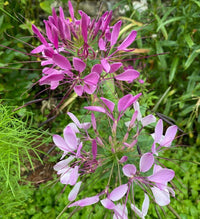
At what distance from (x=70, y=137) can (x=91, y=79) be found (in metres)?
0.13

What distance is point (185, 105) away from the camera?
139cm

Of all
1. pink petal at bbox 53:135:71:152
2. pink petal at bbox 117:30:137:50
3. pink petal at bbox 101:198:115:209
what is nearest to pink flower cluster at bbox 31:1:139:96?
pink petal at bbox 117:30:137:50

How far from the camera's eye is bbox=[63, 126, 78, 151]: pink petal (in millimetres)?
490

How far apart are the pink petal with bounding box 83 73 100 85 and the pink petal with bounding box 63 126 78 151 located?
0.10m

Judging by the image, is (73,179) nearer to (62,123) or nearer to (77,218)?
(77,218)

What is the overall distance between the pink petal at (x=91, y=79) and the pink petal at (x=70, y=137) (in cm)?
10

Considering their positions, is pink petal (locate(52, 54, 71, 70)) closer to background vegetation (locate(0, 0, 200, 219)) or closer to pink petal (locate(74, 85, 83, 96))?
pink petal (locate(74, 85, 83, 96))

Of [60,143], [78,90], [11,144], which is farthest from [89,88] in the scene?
[11,144]

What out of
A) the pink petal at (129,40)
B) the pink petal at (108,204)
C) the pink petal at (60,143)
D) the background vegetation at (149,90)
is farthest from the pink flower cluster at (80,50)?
the background vegetation at (149,90)

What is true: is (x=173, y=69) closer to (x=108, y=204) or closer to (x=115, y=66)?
(x=115, y=66)

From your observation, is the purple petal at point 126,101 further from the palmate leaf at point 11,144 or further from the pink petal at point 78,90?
the palmate leaf at point 11,144

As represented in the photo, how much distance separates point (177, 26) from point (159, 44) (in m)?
0.20

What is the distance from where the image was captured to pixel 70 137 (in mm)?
496

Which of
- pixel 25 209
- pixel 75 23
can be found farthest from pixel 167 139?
pixel 25 209
